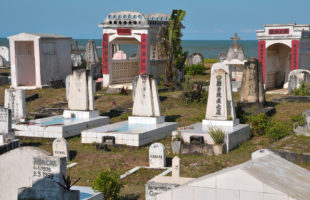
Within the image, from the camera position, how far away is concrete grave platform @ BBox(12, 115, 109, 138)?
16.1 m

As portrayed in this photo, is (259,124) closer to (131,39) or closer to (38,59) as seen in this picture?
(131,39)

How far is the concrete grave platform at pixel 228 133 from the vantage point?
46.8 ft

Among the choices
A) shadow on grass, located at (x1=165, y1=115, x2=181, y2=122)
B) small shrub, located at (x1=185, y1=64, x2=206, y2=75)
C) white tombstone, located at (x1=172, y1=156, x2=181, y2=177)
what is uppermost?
small shrub, located at (x1=185, y1=64, x2=206, y2=75)

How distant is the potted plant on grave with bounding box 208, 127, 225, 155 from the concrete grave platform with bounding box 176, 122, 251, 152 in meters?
0.14

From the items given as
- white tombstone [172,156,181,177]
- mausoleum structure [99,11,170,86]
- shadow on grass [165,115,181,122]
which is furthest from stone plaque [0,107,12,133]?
mausoleum structure [99,11,170,86]

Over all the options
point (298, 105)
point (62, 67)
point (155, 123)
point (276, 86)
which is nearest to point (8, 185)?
point (155, 123)

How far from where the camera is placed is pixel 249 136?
15727 mm

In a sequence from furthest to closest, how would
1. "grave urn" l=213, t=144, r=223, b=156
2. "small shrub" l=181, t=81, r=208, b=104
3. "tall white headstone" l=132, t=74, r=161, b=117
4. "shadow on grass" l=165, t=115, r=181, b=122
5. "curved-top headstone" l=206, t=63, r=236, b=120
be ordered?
"small shrub" l=181, t=81, r=208, b=104 → "shadow on grass" l=165, t=115, r=181, b=122 → "tall white headstone" l=132, t=74, r=161, b=117 → "curved-top headstone" l=206, t=63, r=236, b=120 → "grave urn" l=213, t=144, r=223, b=156

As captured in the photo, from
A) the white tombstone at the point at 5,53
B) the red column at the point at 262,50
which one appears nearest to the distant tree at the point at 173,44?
the red column at the point at 262,50

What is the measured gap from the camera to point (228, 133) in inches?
561

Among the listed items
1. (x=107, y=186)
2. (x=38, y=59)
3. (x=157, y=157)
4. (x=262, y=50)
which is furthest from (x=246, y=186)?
(x=38, y=59)

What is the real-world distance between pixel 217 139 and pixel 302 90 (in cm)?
883

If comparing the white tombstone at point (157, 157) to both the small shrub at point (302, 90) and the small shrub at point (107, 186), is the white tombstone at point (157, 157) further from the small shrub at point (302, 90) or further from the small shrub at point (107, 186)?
the small shrub at point (302, 90)

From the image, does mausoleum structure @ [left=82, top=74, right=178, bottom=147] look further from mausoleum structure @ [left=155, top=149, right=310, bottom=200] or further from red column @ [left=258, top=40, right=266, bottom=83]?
red column @ [left=258, top=40, right=266, bottom=83]
